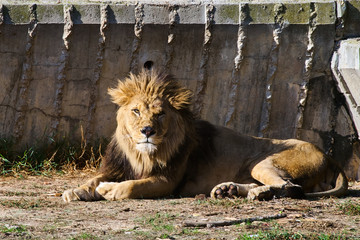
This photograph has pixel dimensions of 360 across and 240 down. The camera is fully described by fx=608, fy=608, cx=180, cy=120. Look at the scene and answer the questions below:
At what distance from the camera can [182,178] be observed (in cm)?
588

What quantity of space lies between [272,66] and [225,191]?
95.3 inches

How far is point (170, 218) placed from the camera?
4492 mm

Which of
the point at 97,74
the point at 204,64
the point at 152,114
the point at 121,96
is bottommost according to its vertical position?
the point at 152,114

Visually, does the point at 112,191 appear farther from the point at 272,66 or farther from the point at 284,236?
the point at 272,66

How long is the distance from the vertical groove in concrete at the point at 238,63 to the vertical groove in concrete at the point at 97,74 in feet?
5.26

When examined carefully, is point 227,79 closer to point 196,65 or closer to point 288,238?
point 196,65

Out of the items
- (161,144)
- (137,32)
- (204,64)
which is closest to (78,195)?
(161,144)

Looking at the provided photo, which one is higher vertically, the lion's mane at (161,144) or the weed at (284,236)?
the lion's mane at (161,144)

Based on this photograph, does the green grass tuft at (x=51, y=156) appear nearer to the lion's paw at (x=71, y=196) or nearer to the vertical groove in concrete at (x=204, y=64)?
the vertical groove in concrete at (x=204, y=64)

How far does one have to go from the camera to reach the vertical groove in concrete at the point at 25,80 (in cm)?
722

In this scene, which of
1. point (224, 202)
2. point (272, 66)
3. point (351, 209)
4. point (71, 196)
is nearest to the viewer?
point (351, 209)

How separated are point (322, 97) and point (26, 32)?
3.67 metres

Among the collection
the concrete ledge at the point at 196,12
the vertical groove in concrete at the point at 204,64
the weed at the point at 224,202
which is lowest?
the weed at the point at 224,202

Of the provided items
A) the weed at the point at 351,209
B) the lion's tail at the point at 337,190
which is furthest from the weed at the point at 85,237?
the lion's tail at the point at 337,190
